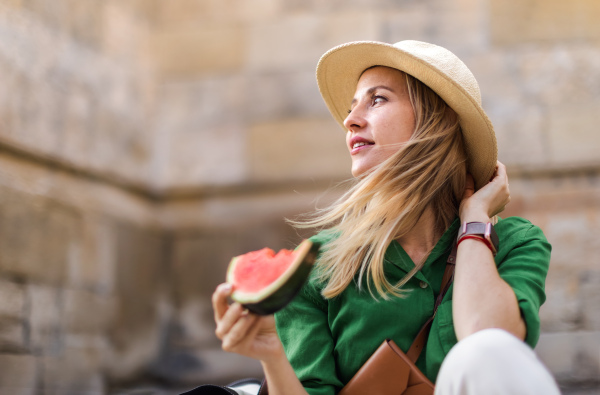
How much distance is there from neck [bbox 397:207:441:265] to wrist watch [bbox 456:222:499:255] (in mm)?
207

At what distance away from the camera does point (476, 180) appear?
8.52ft

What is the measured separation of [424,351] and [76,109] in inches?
142

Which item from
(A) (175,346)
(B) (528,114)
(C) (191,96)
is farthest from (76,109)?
(B) (528,114)

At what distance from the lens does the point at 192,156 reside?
5.50 meters

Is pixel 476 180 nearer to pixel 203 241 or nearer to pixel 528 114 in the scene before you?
pixel 528 114

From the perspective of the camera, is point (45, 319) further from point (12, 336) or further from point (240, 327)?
point (240, 327)

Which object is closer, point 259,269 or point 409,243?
point 259,269

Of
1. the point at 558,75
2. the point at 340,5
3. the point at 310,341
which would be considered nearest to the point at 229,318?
the point at 310,341

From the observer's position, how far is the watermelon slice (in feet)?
5.48

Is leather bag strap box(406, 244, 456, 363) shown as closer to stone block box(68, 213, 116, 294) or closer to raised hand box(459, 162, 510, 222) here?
raised hand box(459, 162, 510, 222)

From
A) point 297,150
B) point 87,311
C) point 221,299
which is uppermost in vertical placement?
point 221,299

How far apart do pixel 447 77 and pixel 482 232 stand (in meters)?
0.61

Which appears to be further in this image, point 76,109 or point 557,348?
Answer: point 76,109

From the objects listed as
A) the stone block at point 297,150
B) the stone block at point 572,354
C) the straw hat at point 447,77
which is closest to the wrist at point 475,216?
the straw hat at point 447,77
